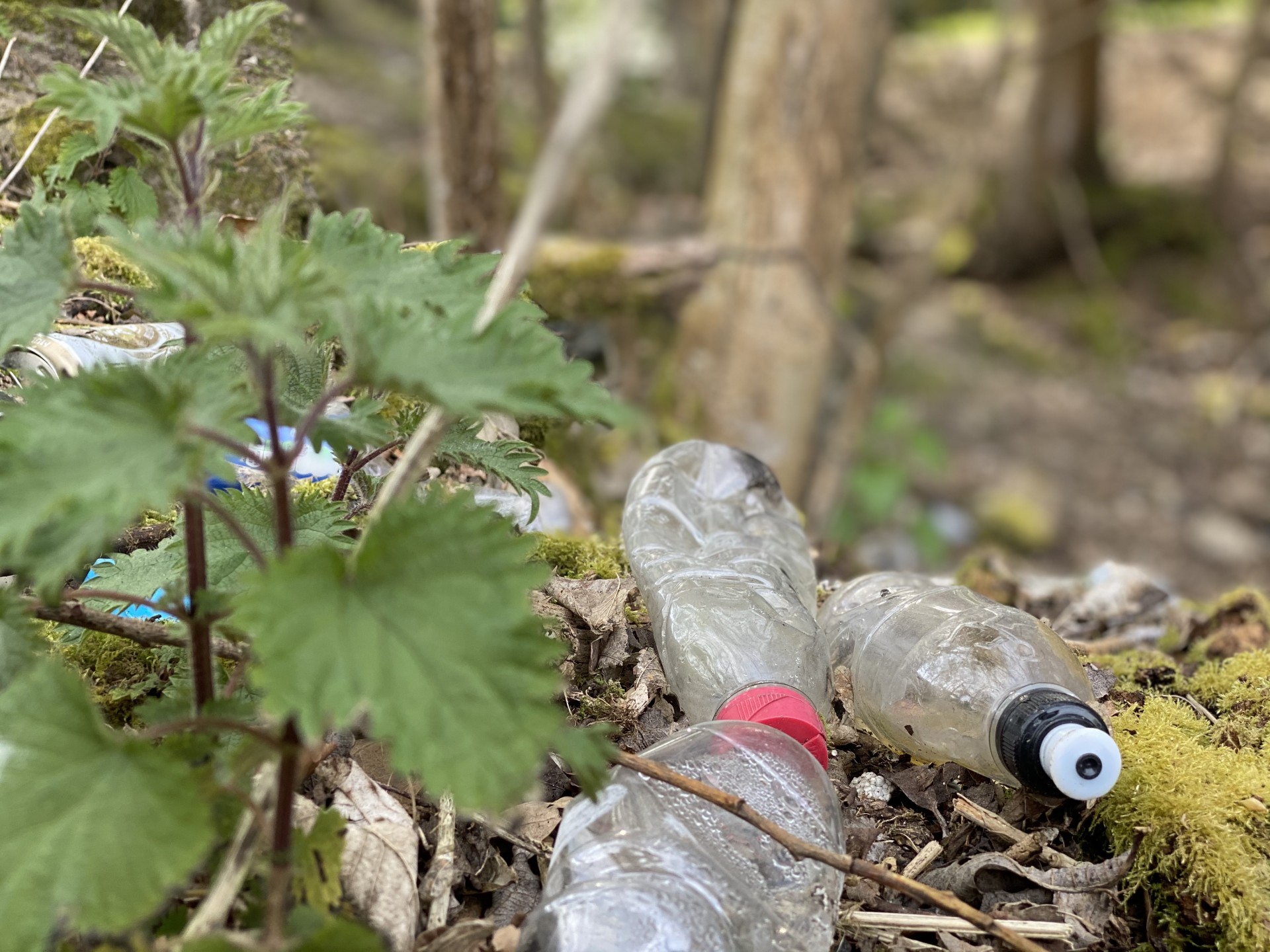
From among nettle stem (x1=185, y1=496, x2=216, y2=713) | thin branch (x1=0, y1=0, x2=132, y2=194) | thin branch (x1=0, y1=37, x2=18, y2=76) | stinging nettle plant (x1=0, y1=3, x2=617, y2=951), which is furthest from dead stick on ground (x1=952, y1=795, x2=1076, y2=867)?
thin branch (x1=0, y1=37, x2=18, y2=76)

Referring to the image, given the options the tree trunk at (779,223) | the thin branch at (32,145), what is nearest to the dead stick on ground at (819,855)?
the thin branch at (32,145)

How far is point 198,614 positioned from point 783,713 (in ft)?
2.44

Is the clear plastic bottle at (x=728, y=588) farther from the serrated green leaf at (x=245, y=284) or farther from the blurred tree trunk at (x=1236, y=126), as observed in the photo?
the blurred tree trunk at (x=1236, y=126)

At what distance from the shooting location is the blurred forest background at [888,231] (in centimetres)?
381

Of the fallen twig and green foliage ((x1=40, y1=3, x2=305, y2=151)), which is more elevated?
green foliage ((x1=40, y1=3, x2=305, y2=151))

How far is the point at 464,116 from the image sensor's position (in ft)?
11.6

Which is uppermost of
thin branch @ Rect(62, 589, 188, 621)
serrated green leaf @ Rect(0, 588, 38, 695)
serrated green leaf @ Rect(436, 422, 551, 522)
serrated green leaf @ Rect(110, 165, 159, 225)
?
serrated green leaf @ Rect(110, 165, 159, 225)

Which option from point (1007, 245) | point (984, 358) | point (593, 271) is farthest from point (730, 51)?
point (1007, 245)

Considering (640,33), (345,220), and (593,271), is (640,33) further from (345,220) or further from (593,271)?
(345,220)

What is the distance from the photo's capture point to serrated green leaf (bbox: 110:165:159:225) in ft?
4.42

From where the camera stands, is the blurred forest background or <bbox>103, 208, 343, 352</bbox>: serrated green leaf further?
the blurred forest background

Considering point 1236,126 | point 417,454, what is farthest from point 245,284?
point 1236,126

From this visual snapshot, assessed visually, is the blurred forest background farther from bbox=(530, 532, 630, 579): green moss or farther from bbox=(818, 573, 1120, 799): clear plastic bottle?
bbox=(818, 573, 1120, 799): clear plastic bottle

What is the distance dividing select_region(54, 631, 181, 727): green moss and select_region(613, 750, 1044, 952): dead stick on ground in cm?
71
